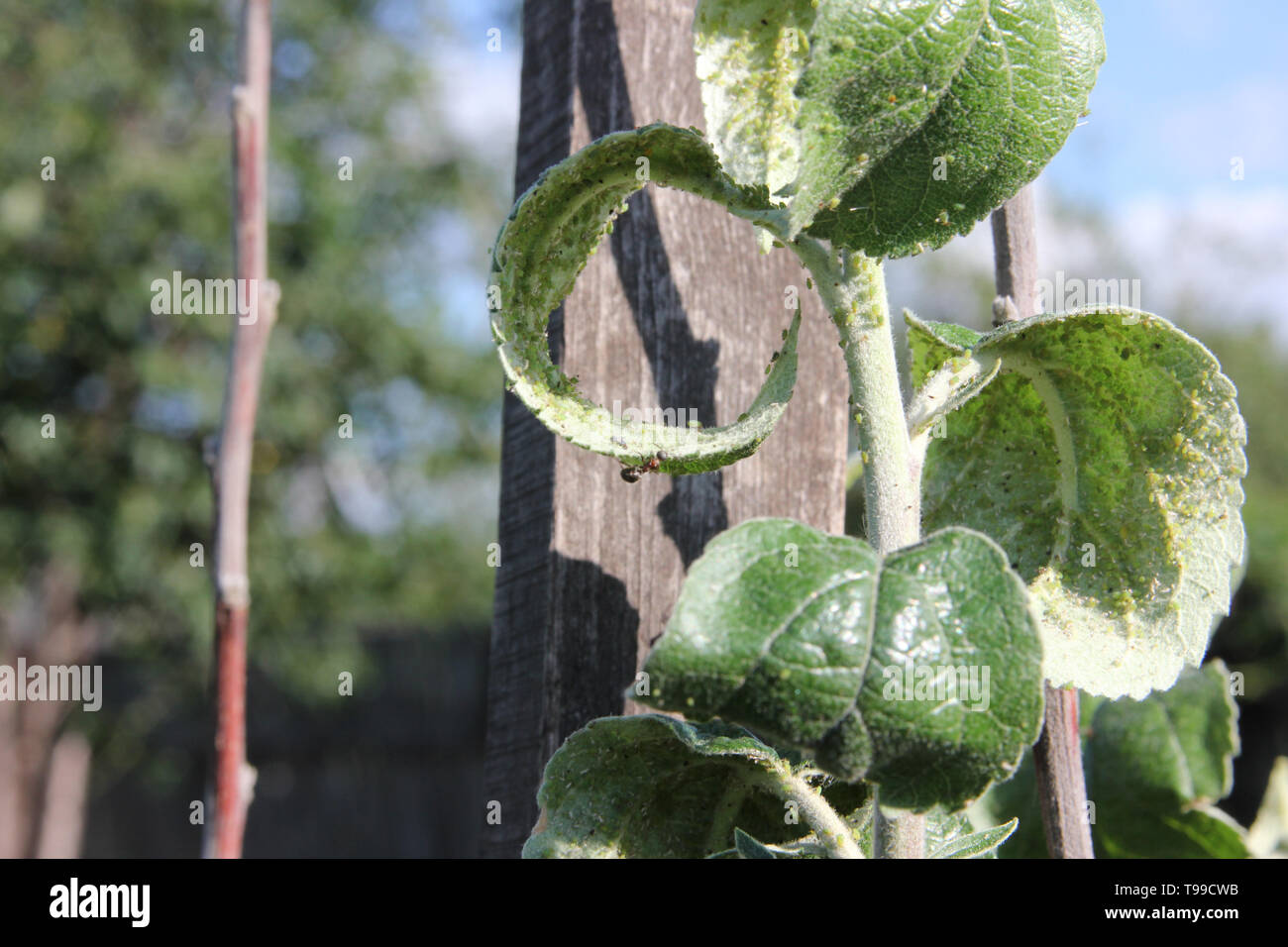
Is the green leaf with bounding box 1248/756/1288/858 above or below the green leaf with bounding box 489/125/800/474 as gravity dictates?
below

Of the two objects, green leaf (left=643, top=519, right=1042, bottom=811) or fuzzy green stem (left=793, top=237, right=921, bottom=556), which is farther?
fuzzy green stem (left=793, top=237, right=921, bottom=556)

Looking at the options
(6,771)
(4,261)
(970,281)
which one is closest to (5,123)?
(4,261)

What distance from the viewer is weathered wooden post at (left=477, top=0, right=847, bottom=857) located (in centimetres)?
98

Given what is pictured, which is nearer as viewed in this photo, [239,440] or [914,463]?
[914,463]

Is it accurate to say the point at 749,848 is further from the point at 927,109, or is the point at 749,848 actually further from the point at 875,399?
the point at 927,109

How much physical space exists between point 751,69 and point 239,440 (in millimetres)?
491

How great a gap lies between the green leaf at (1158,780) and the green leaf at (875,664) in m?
0.60

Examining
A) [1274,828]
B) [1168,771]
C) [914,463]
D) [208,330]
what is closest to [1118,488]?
[914,463]

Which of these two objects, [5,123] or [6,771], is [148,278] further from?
[6,771]

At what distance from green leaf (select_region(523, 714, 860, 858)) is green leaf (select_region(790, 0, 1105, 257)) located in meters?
0.33

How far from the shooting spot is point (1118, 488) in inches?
32.0

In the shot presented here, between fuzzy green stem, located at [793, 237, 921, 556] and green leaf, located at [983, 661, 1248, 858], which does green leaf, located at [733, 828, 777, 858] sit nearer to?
fuzzy green stem, located at [793, 237, 921, 556]

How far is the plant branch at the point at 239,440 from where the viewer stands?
904 mm

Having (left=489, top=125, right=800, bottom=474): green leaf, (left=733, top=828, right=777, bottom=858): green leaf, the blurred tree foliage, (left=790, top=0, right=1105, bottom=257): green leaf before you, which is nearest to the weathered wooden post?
(left=489, top=125, right=800, bottom=474): green leaf
